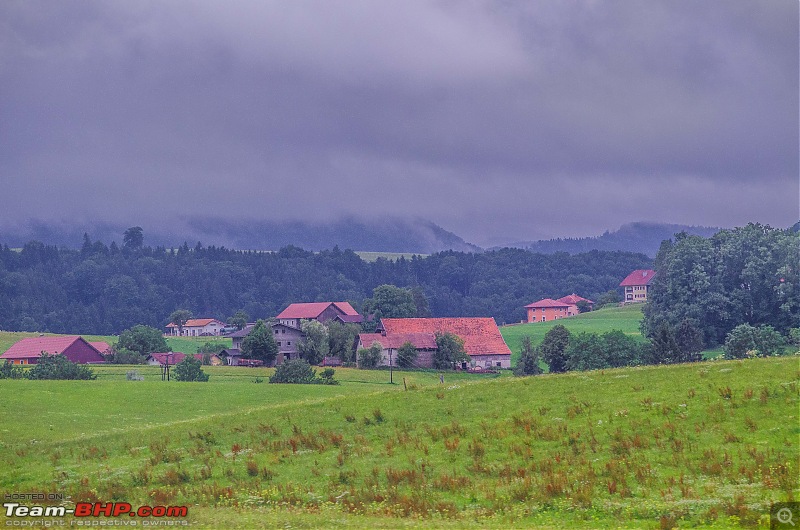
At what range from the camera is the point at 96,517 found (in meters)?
26.7

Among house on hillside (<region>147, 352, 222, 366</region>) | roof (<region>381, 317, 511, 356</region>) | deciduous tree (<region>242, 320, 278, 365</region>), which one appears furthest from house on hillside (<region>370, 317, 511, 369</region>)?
house on hillside (<region>147, 352, 222, 366</region>)

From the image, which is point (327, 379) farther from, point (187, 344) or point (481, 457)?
point (187, 344)

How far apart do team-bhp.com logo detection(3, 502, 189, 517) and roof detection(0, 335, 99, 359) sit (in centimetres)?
11630

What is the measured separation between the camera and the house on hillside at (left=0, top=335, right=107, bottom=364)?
136 m

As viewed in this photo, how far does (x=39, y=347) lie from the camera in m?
140

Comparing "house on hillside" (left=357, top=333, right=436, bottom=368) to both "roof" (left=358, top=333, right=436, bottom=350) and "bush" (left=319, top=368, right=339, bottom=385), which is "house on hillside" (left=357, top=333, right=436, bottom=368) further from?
"bush" (left=319, top=368, right=339, bottom=385)

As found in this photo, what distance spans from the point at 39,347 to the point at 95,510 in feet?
403

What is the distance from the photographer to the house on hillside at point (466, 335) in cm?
14100

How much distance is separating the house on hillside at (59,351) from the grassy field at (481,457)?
98.3m

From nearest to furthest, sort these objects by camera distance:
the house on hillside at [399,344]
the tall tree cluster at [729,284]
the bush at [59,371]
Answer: the bush at [59,371]
the tall tree cluster at [729,284]
the house on hillside at [399,344]

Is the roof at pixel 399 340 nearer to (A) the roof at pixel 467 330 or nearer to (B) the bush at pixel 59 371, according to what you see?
(A) the roof at pixel 467 330

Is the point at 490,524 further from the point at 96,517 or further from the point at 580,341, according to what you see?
the point at 580,341

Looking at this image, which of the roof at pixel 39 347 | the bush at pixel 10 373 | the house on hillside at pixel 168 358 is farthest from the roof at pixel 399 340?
the bush at pixel 10 373

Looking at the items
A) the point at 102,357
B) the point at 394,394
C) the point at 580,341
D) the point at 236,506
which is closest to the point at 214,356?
the point at 102,357
